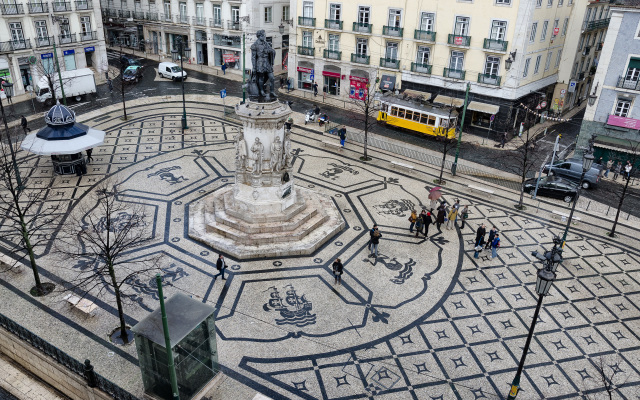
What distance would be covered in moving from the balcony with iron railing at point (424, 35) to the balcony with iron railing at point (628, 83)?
12.6 metres

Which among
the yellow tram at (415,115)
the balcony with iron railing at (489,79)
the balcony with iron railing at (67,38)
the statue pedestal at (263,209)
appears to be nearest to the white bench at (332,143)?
the yellow tram at (415,115)

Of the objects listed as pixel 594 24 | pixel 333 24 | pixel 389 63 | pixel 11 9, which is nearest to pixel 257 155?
pixel 389 63

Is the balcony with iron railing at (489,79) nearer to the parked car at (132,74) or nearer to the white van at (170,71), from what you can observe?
the white van at (170,71)

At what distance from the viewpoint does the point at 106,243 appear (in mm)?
17641

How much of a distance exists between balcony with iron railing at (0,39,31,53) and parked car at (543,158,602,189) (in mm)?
39861

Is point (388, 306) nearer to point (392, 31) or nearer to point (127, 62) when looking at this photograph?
point (392, 31)

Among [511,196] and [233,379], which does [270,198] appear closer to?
[233,379]

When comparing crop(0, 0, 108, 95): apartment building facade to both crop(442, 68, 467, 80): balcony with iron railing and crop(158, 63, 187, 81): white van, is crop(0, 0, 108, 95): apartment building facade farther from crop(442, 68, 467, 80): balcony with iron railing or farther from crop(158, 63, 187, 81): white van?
crop(442, 68, 467, 80): balcony with iron railing

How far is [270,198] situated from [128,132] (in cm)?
1583

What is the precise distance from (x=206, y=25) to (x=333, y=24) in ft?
47.7

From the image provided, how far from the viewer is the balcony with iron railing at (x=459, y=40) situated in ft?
114

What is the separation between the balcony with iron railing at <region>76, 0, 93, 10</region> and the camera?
4219cm

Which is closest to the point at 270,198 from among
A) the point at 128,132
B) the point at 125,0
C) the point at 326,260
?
the point at 326,260

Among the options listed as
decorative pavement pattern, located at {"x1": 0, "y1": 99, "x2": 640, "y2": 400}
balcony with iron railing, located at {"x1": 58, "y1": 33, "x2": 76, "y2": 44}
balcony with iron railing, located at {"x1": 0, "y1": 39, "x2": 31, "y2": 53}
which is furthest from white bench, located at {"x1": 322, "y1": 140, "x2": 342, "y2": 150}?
balcony with iron railing, located at {"x1": 58, "y1": 33, "x2": 76, "y2": 44}
